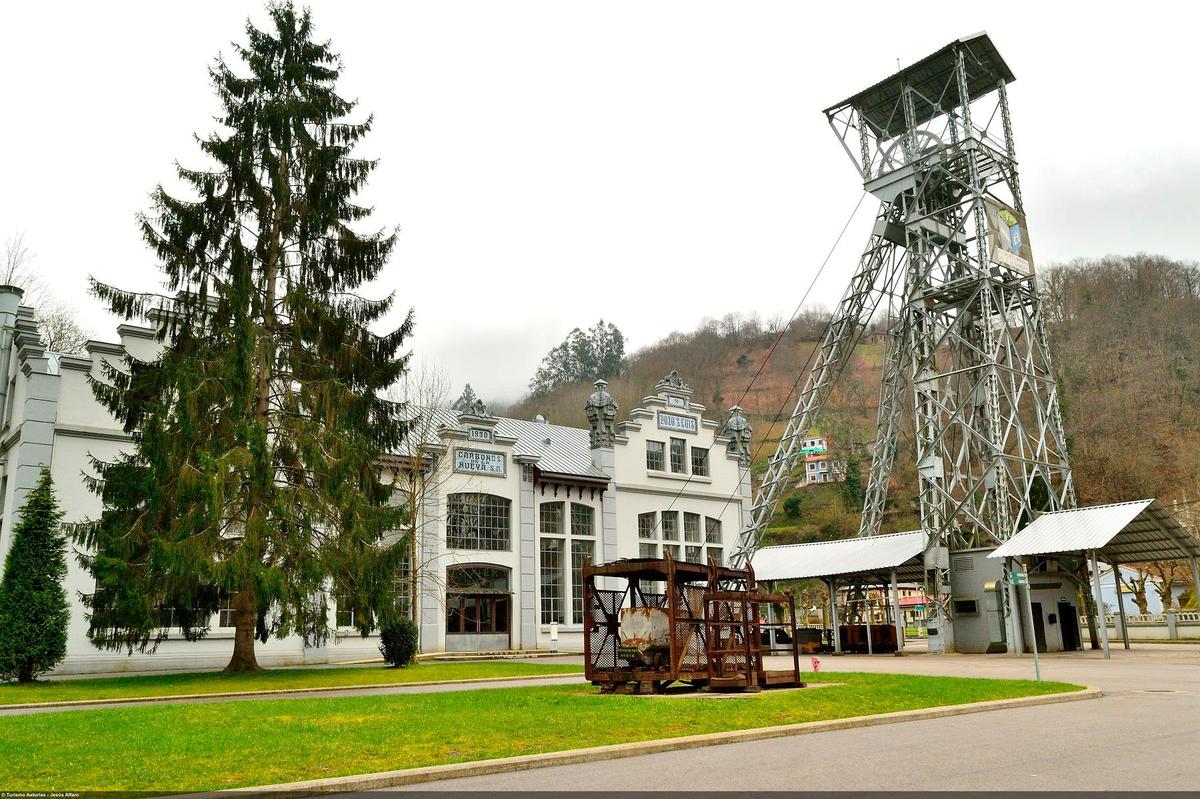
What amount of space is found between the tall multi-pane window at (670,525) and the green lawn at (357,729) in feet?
84.0

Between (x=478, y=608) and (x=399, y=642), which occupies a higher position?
(x=478, y=608)

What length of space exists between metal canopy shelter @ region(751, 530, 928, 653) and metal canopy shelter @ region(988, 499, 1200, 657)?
385 centimetres

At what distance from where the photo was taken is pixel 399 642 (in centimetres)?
2677

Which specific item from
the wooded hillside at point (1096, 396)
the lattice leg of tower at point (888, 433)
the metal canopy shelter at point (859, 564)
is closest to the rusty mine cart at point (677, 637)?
the metal canopy shelter at point (859, 564)

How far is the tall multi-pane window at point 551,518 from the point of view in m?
38.3

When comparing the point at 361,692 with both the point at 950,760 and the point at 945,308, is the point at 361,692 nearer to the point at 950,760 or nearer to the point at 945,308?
the point at 950,760

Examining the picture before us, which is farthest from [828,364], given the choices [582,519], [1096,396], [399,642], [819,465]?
[819,465]

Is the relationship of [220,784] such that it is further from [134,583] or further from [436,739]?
[134,583]

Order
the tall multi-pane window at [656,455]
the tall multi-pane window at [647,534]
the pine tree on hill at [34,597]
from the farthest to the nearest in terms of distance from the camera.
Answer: the tall multi-pane window at [656,455] < the tall multi-pane window at [647,534] < the pine tree on hill at [34,597]

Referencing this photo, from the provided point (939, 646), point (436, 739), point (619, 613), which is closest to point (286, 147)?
point (619, 613)

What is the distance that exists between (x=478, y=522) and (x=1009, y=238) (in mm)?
23973

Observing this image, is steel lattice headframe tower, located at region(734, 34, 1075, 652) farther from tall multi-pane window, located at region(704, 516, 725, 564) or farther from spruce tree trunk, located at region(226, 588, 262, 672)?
spruce tree trunk, located at region(226, 588, 262, 672)

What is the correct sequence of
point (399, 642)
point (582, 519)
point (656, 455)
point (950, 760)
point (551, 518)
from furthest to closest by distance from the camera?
point (656, 455)
point (582, 519)
point (551, 518)
point (399, 642)
point (950, 760)

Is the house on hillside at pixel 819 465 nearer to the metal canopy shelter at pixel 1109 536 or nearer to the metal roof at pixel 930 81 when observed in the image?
the metal roof at pixel 930 81
